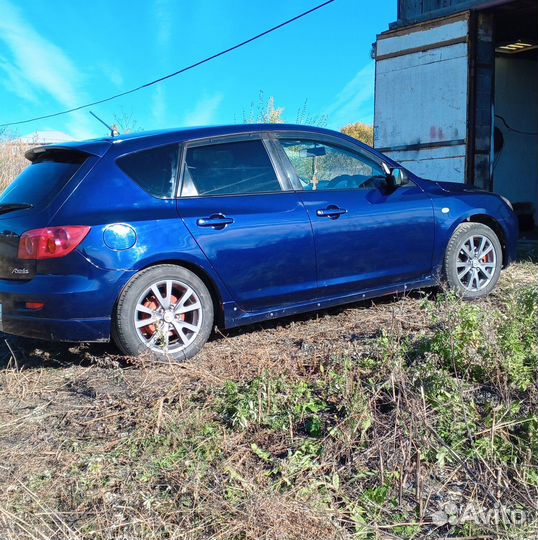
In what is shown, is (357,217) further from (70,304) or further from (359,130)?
(359,130)

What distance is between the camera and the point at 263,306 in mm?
4715

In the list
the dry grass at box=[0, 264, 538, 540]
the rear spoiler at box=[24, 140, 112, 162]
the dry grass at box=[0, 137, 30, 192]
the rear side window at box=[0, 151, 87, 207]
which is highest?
the dry grass at box=[0, 137, 30, 192]

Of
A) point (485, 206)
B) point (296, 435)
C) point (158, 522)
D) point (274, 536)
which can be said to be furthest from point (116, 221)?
point (485, 206)

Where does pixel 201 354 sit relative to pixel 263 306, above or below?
below

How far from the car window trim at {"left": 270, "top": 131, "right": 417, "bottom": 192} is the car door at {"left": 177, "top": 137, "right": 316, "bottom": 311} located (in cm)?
9

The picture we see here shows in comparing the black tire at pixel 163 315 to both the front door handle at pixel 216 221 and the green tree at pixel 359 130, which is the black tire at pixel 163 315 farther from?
the green tree at pixel 359 130

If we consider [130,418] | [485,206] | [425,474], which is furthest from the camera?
[485,206]

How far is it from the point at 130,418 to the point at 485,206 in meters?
3.85

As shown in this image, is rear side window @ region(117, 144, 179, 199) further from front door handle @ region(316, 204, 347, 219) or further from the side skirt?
front door handle @ region(316, 204, 347, 219)

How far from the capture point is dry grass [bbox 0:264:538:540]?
2.60m

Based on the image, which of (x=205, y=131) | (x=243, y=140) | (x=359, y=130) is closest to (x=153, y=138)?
(x=205, y=131)

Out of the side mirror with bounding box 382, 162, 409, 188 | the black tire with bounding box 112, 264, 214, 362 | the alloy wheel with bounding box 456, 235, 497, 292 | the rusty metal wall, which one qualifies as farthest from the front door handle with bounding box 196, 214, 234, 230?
the rusty metal wall

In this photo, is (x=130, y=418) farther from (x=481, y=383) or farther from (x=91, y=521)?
(x=481, y=383)

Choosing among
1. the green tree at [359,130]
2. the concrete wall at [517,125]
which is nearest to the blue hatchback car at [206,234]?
the concrete wall at [517,125]
